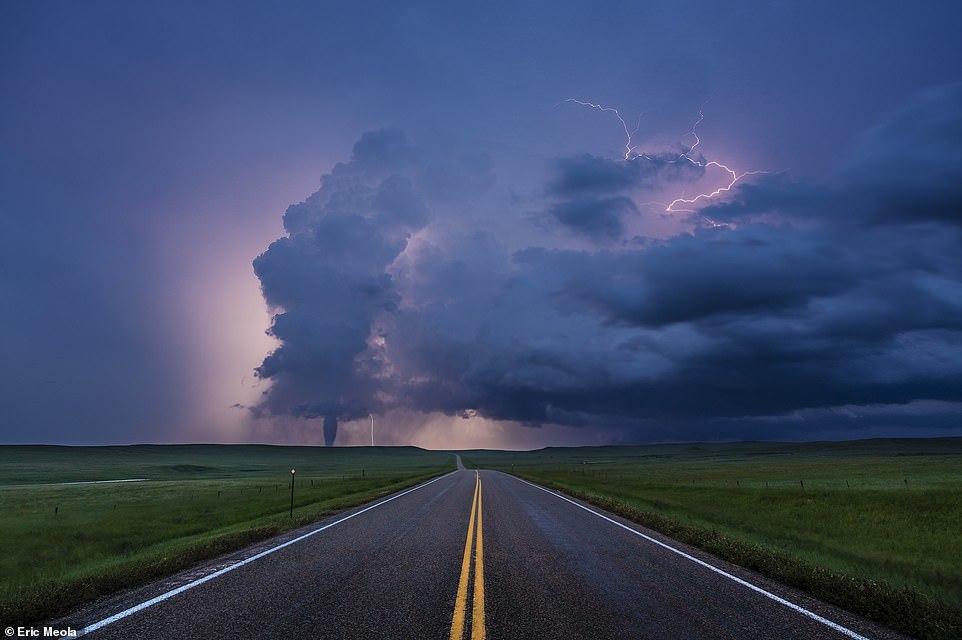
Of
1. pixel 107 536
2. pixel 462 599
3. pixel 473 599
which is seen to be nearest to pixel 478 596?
pixel 473 599

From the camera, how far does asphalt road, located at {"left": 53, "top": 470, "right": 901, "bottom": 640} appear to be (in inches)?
261

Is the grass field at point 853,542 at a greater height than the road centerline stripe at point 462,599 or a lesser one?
lesser

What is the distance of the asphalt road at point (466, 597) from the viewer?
662cm

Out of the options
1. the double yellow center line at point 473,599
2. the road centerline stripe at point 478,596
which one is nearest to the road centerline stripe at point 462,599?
the double yellow center line at point 473,599

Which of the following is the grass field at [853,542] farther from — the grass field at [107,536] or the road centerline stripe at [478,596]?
the grass field at [107,536]

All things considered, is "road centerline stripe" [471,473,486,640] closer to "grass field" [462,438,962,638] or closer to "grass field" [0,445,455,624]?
"grass field" [462,438,962,638]

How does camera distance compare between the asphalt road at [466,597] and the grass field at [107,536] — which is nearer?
the asphalt road at [466,597]

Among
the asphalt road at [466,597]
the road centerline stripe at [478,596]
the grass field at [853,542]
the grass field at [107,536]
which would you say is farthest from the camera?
the grass field at [107,536]

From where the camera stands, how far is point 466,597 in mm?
7914

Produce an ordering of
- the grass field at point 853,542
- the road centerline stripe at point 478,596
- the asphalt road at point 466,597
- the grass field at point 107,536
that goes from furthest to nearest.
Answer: the grass field at point 107,536 → the grass field at point 853,542 → the asphalt road at point 466,597 → the road centerline stripe at point 478,596

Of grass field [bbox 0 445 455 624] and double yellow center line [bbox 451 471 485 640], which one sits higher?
double yellow center line [bbox 451 471 485 640]

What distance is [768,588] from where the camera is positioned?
8859mm

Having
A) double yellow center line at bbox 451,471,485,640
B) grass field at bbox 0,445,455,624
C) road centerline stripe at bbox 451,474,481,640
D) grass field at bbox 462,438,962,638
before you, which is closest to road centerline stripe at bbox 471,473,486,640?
double yellow center line at bbox 451,471,485,640

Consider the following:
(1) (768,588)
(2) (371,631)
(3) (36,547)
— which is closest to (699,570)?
(1) (768,588)
